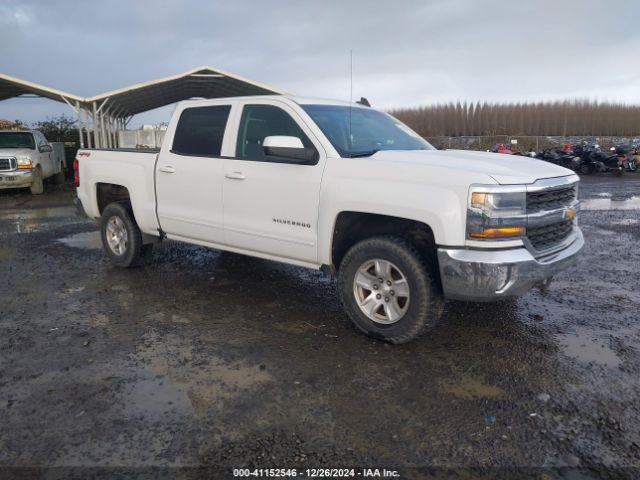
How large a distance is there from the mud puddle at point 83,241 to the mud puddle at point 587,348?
21.4ft

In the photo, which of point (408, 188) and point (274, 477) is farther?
point (408, 188)

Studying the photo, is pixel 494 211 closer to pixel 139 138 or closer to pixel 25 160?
pixel 25 160

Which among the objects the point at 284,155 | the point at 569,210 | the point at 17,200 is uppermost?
the point at 284,155

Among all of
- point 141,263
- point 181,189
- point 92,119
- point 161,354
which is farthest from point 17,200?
point 161,354

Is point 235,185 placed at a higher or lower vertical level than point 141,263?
A: higher

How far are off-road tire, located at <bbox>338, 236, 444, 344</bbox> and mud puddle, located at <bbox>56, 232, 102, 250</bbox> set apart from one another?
5202 millimetres

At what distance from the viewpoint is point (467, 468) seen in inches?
106

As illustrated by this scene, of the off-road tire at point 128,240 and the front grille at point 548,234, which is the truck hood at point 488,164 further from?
the off-road tire at point 128,240

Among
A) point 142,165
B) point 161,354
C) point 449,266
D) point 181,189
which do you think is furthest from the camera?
point 142,165

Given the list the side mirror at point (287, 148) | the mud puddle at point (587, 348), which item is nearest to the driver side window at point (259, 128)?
the side mirror at point (287, 148)

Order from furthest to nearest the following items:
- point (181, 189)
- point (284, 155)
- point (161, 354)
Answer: point (181, 189), point (284, 155), point (161, 354)

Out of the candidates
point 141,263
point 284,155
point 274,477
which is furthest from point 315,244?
point 141,263

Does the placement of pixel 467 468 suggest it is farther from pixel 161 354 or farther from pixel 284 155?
pixel 284 155

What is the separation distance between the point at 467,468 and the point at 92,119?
20706 millimetres
